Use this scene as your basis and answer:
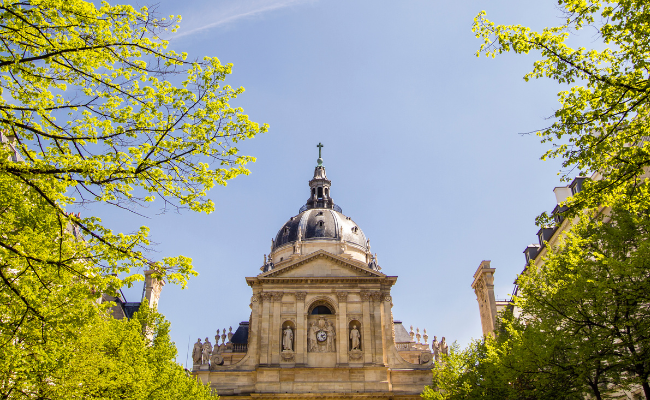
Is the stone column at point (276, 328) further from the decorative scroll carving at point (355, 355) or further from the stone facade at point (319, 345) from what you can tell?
the decorative scroll carving at point (355, 355)

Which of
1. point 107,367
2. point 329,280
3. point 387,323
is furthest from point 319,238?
point 107,367

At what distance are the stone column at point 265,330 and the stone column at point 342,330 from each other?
558 cm

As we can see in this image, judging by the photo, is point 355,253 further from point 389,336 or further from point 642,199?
point 642,199

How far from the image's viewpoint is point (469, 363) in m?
29.2

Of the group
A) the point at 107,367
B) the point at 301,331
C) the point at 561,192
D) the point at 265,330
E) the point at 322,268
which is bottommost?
the point at 107,367

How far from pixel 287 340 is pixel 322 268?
6572mm

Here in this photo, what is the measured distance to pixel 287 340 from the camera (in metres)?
43.3

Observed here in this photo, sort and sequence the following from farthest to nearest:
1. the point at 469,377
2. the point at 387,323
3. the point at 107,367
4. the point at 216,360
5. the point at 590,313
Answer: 1. the point at 387,323
2. the point at 216,360
3. the point at 469,377
4. the point at 107,367
5. the point at 590,313

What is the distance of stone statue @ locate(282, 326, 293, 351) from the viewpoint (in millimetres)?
43125

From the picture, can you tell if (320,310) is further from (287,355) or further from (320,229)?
(320,229)

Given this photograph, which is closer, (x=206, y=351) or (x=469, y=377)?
(x=469, y=377)

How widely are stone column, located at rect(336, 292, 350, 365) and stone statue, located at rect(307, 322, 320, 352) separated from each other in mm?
1760

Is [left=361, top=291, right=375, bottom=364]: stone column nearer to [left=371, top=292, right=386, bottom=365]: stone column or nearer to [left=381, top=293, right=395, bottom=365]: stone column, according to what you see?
[left=371, top=292, right=386, bottom=365]: stone column

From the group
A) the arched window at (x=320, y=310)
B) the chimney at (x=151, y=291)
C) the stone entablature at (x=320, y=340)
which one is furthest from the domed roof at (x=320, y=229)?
the arched window at (x=320, y=310)
